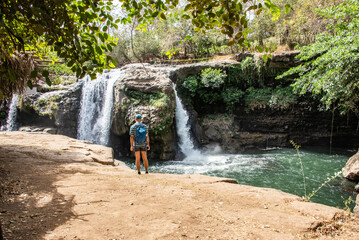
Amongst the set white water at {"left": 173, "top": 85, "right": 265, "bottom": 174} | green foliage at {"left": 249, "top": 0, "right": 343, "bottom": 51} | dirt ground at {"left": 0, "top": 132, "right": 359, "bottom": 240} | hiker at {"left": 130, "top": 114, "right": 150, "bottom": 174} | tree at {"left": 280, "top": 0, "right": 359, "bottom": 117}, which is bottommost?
white water at {"left": 173, "top": 85, "right": 265, "bottom": 174}

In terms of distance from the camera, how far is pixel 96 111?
13.1 m

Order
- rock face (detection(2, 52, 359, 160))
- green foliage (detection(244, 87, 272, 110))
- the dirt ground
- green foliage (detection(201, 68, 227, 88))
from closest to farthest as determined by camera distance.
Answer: the dirt ground → rock face (detection(2, 52, 359, 160)) → green foliage (detection(201, 68, 227, 88)) → green foliage (detection(244, 87, 272, 110))

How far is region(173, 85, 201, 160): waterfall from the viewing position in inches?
501

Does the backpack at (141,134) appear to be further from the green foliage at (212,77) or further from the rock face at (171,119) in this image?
the green foliage at (212,77)

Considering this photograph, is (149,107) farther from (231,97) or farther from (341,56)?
(341,56)

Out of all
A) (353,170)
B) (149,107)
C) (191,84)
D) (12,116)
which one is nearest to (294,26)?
(191,84)

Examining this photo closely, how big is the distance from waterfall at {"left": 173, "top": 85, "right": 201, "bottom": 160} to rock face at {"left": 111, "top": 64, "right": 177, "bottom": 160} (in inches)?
26.7

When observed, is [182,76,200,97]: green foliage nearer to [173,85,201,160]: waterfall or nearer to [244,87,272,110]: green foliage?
[173,85,201,160]: waterfall

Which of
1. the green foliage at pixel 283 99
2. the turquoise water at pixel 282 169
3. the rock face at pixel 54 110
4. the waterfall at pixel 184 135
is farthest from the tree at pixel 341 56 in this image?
the rock face at pixel 54 110

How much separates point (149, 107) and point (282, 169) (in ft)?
22.4

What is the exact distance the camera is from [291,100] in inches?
523

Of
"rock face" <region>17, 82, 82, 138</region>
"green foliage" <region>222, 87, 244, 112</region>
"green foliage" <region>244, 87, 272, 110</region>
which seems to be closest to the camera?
"rock face" <region>17, 82, 82, 138</region>

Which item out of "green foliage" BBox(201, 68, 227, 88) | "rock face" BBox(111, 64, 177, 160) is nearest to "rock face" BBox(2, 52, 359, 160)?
"rock face" BBox(111, 64, 177, 160)

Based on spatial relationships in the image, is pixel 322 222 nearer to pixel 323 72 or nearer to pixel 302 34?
pixel 323 72
